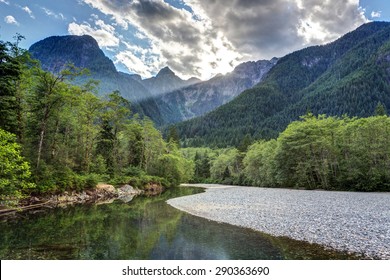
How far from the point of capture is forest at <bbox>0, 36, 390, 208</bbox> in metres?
26.6

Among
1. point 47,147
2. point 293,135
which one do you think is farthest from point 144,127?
point 293,135

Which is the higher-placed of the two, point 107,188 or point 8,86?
point 8,86

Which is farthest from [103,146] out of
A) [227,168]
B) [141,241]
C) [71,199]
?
[227,168]

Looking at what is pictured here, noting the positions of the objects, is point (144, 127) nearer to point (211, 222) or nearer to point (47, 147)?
point (47, 147)

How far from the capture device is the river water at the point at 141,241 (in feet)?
35.8

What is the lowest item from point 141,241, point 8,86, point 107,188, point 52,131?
point 107,188

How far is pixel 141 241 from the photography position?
13484 millimetres

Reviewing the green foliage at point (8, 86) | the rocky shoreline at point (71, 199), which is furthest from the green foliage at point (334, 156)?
the green foliage at point (8, 86)

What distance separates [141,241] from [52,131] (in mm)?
30443

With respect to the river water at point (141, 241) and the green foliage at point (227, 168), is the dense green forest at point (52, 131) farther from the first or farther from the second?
the green foliage at point (227, 168)

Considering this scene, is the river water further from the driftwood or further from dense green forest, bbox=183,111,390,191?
dense green forest, bbox=183,111,390,191

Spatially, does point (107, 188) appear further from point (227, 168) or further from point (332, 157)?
point (227, 168)

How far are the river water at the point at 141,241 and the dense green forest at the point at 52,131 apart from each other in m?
4.76

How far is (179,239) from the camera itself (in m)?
13.9
